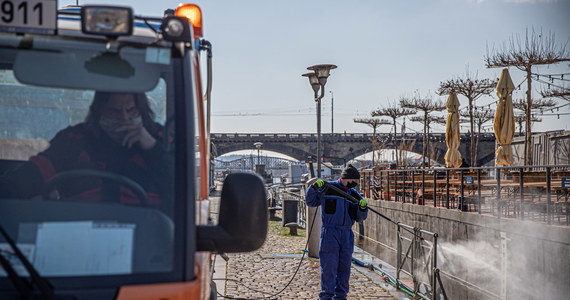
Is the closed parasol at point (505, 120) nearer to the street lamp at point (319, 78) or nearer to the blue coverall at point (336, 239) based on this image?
the street lamp at point (319, 78)

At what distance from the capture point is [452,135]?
24719 millimetres

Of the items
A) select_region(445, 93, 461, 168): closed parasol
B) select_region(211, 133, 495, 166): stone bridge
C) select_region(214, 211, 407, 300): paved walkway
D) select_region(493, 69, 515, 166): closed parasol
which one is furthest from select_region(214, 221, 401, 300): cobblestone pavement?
select_region(211, 133, 495, 166): stone bridge

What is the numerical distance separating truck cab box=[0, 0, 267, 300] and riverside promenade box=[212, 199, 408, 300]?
6.36 m

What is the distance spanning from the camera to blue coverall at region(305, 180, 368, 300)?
776 centimetres

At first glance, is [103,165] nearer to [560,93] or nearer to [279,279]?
[279,279]

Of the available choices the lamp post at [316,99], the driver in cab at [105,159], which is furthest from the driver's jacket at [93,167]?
the lamp post at [316,99]

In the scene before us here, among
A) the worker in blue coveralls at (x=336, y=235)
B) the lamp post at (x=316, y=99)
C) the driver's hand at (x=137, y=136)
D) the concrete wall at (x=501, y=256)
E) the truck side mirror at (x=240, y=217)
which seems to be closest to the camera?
the truck side mirror at (x=240, y=217)

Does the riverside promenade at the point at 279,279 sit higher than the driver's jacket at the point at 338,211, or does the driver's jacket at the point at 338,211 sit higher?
the driver's jacket at the point at 338,211

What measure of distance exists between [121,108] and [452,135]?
75.0 feet

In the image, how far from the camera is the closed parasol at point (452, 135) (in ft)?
79.6

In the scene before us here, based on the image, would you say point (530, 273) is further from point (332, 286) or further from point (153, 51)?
point (153, 51)

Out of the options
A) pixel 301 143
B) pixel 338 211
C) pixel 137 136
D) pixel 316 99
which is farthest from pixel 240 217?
pixel 301 143

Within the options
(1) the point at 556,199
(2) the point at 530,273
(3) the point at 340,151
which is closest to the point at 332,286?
(2) the point at 530,273

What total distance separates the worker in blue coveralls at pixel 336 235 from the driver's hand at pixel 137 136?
4867mm
